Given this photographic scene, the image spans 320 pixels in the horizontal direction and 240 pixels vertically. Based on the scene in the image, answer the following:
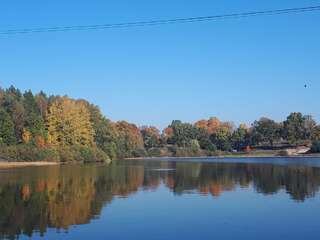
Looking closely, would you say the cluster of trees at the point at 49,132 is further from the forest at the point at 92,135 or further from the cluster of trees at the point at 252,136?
the cluster of trees at the point at 252,136

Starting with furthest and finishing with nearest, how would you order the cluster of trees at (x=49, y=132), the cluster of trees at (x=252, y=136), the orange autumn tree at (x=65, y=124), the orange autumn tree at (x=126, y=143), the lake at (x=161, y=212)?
the cluster of trees at (x=252, y=136) < the orange autumn tree at (x=126, y=143) < the orange autumn tree at (x=65, y=124) < the cluster of trees at (x=49, y=132) < the lake at (x=161, y=212)

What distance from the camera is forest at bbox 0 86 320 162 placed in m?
106

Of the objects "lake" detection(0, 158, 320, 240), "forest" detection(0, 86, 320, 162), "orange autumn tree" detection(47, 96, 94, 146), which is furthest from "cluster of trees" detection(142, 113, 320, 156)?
"lake" detection(0, 158, 320, 240)

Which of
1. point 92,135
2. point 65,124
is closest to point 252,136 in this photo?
point 92,135

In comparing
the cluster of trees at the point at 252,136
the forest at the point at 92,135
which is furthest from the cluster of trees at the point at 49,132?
the cluster of trees at the point at 252,136

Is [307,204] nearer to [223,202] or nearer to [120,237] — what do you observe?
[223,202]

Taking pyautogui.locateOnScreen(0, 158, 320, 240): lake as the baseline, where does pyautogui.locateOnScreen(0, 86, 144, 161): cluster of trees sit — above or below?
above

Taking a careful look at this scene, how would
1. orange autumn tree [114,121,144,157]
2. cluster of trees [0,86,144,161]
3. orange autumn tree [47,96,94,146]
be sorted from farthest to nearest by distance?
orange autumn tree [114,121,144,157], orange autumn tree [47,96,94,146], cluster of trees [0,86,144,161]

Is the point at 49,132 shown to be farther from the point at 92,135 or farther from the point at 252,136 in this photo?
the point at 252,136

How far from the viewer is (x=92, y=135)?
126 metres

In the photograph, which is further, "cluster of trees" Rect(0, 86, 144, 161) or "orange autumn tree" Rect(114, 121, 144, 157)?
"orange autumn tree" Rect(114, 121, 144, 157)

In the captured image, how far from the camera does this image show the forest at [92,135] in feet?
348

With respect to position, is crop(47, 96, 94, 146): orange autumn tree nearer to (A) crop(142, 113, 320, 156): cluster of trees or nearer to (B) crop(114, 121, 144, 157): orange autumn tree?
(B) crop(114, 121, 144, 157): orange autumn tree

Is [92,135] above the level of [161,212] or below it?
above
